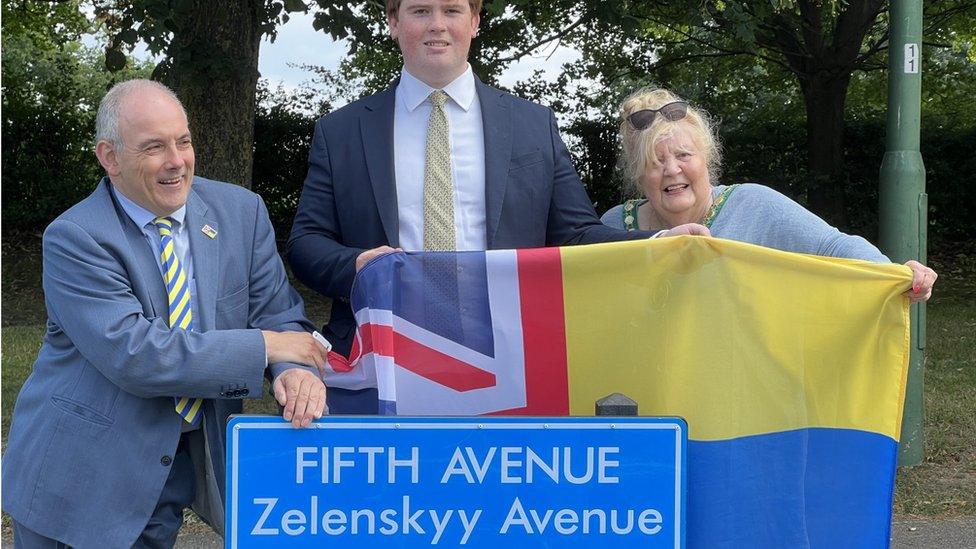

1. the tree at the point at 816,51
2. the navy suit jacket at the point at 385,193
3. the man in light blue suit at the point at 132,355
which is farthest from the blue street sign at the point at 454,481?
the tree at the point at 816,51

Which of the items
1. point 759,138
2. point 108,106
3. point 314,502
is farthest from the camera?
point 759,138

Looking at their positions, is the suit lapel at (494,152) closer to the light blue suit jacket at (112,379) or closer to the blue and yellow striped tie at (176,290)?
the light blue suit jacket at (112,379)

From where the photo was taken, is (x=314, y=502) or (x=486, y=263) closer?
(x=314, y=502)

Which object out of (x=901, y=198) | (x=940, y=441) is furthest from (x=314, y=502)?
(x=940, y=441)

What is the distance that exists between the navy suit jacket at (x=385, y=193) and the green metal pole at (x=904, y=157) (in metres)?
3.78

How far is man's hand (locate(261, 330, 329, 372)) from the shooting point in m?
2.91

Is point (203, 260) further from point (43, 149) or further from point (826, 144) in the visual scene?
point (43, 149)

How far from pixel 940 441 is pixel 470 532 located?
5.66m

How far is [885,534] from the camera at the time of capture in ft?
9.62

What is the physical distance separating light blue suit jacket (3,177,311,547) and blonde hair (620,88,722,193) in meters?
1.31

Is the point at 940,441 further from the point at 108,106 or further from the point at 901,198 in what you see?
the point at 108,106

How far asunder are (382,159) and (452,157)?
21cm

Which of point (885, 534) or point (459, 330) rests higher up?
point (459, 330)

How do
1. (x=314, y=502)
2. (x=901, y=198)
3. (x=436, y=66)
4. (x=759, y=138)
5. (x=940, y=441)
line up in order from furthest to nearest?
(x=759, y=138) → (x=940, y=441) → (x=901, y=198) → (x=436, y=66) → (x=314, y=502)
